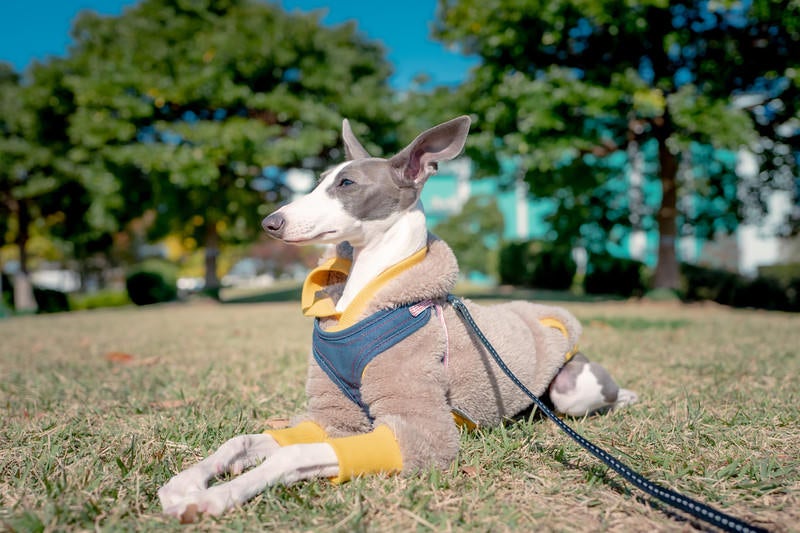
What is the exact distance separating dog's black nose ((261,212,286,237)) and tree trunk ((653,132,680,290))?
10889 mm

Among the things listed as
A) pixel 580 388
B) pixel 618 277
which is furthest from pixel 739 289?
pixel 580 388

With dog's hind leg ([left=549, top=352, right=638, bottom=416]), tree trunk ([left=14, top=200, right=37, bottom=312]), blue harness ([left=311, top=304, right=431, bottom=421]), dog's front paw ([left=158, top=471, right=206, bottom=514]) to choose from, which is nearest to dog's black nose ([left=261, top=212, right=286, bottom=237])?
blue harness ([left=311, top=304, right=431, bottom=421])

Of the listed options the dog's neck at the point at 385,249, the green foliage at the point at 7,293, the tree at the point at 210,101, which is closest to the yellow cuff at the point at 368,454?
the dog's neck at the point at 385,249

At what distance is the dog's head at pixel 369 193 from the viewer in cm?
199

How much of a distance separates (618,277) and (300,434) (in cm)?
1574

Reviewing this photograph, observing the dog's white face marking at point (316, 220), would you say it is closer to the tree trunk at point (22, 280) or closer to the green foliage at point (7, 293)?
the green foliage at point (7, 293)

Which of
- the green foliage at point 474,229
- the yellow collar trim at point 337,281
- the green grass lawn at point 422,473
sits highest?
the green foliage at point 474,229

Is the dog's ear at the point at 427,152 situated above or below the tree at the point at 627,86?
below

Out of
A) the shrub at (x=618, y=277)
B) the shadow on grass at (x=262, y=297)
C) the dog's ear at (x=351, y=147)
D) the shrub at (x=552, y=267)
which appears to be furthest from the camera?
the shrub at (x=552, y=267)

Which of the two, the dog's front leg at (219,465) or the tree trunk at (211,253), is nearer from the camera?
the dog's front leg at (219,465)

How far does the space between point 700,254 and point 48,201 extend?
32225 millimetres

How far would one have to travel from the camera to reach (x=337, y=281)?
89.4 inches

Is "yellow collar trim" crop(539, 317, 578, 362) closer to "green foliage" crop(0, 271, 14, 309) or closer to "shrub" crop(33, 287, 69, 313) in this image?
"green foliage" crop(0, 271, 14, 309)

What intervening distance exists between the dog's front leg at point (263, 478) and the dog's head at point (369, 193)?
0.74 metres
